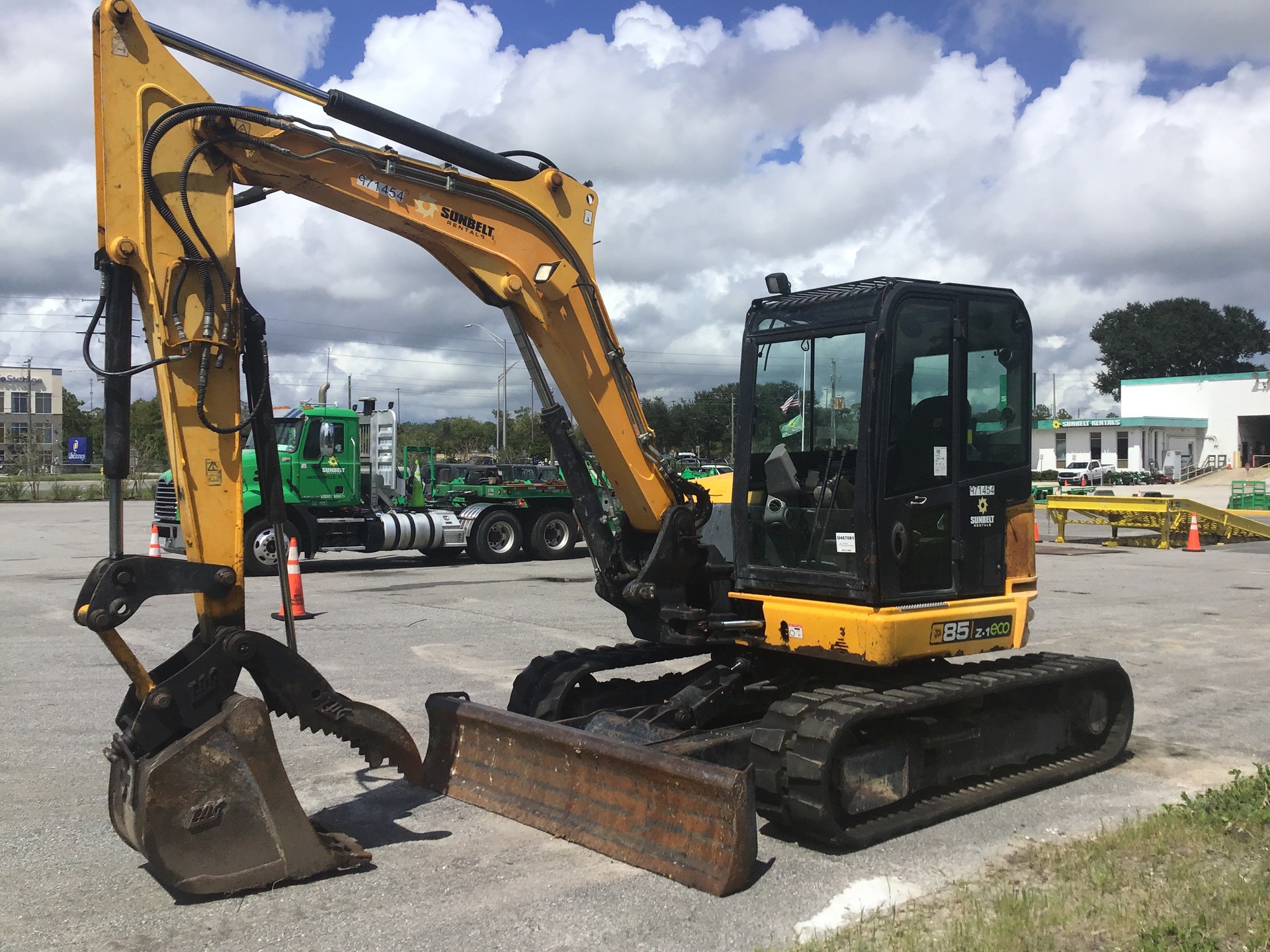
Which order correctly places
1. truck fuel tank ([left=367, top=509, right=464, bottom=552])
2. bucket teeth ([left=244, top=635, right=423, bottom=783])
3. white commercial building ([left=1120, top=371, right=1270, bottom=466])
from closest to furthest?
bucket teeth ([left=244, top=635, right=423, bottom=783]) → truck fuel tank ([left=367, top=509, right=464, bottom=552]) → white commercial building ([left=1120, top=371, right=1270, bottom=466])

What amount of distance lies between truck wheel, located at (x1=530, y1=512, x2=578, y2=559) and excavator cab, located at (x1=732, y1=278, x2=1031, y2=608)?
14.1m

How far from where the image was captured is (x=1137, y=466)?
221 ft

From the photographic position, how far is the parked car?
192ft

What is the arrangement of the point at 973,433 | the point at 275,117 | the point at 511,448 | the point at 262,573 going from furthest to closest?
1. the point at 511,448
2. the point at 262,573
3. the point at 973,433
4. the point at 275,117

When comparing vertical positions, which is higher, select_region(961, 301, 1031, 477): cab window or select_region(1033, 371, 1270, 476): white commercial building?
select_region(1033, 371, 1270, 476): white commercial building

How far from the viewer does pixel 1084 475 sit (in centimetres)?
5853

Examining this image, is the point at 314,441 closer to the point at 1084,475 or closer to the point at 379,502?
the point at 379,502

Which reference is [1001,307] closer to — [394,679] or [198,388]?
[198,388]

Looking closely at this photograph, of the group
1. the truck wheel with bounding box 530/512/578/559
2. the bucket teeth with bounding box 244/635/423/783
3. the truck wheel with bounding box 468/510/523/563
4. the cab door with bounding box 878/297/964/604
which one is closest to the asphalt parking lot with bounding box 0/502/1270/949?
the bucket teeth with bounding box 244/635/423/783

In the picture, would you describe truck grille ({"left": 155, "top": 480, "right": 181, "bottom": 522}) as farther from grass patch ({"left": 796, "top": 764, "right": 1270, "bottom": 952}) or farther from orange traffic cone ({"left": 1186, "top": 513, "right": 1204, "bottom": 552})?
orange traffic cone ({"left": 1186, "top": 513, "right": 1204, "bottom": 552})

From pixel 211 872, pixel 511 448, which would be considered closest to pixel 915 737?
pixel 211 872

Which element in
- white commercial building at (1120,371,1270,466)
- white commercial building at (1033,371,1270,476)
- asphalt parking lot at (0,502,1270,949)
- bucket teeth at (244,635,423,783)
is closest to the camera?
asphalt parking lot at (0,502,1270,949)

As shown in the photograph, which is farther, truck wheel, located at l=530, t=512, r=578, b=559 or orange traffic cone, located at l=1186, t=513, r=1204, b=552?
orange traffic cone, located at l=1186, t=513, r=1204, b=552

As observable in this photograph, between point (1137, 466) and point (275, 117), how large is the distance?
230ft
